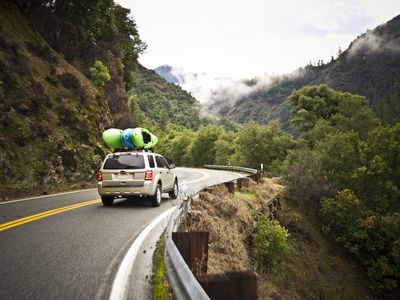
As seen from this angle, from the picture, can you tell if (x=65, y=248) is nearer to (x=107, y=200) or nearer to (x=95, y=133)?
(x=107, y=200)

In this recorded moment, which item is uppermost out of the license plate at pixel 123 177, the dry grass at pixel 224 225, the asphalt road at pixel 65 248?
the license plate at pixel 123 177

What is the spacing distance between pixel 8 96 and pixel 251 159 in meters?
45.4

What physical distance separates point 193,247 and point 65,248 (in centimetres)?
278

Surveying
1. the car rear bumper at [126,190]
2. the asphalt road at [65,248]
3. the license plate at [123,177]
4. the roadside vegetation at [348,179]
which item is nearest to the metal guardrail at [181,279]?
the asphalt road at [65,248]

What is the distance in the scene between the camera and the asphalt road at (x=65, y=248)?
4.25m

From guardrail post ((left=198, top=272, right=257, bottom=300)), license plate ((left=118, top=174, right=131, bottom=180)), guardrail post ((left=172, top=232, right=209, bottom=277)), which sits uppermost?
license plate ((left=118, top=174, right=131, bottom=180))

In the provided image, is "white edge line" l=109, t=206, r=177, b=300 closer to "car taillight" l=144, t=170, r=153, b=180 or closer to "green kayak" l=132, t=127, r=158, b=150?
"car taillight" l=144, t=170, r=153, b=180

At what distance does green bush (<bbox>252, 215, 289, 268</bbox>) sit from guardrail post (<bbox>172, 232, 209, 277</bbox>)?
6596mm

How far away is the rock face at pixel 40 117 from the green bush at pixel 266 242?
30.8 feet

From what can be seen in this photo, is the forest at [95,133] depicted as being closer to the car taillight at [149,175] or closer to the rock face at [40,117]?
the rock face at [40,117]

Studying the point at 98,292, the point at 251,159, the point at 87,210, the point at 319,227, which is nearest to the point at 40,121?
the point at 87,210

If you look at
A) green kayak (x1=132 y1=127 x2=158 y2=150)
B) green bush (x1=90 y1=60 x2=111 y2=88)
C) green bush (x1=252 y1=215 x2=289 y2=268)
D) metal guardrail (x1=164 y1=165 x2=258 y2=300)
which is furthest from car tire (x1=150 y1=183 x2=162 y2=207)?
green bush (x1=90 y1=60 x2=111 y2=88)

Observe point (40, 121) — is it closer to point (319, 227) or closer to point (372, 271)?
point (319, 227)

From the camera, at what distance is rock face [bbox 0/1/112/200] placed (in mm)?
15320
